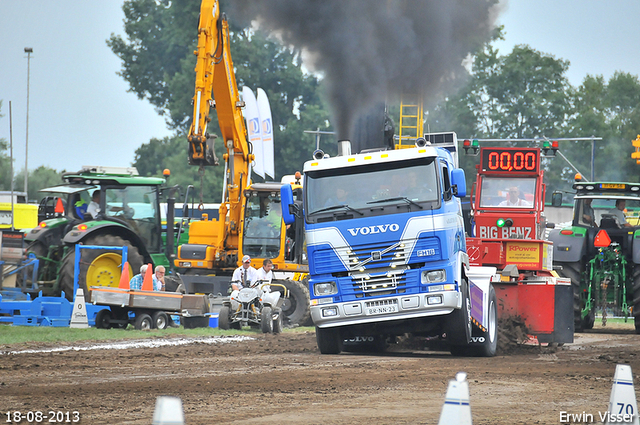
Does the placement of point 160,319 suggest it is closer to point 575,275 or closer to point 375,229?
point 375,229

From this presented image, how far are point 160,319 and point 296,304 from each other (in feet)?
9.91

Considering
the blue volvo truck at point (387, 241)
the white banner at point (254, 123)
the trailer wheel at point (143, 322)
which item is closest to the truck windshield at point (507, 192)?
the blue volvo truck at point (387, 241)

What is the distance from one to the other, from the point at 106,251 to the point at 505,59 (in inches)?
2137

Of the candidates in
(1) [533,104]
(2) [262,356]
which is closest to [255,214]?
(2) [262,356]

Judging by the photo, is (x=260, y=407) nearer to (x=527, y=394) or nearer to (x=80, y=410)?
(x=80, y=410)

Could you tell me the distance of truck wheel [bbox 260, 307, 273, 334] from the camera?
17141 mm

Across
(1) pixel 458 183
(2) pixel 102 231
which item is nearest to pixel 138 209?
(2) pixel 102 231

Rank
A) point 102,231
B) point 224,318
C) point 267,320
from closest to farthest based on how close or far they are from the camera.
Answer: point 267,320
point 224,318
point 102,231

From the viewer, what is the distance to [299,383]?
9508mm

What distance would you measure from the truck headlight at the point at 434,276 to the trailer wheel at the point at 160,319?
7068mm

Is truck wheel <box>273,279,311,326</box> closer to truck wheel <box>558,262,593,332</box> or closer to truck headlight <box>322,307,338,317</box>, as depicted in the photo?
truck wheel <box>558,262,593,332</box>

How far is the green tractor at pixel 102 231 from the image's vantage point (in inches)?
731

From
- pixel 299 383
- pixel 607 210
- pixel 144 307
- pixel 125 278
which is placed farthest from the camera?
pixel 607 210

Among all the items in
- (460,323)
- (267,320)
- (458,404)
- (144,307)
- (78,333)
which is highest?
(458,404)
